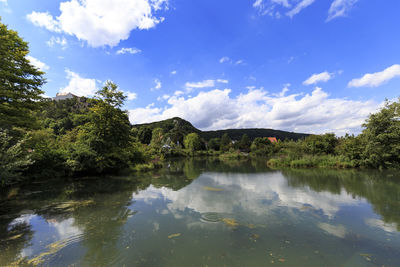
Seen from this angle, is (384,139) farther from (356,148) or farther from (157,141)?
(157,141)

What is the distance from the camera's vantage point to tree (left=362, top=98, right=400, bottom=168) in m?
17.7

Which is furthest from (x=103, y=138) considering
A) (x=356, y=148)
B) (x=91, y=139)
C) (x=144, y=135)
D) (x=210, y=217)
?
(x=144, y=135)

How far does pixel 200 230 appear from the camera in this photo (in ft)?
16.7

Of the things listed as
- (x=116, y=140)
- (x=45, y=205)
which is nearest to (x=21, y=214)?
(x=45, y=205)

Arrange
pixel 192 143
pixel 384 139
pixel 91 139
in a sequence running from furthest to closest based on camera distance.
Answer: pixel 192 143, pixel 384 139, pixel 91 139

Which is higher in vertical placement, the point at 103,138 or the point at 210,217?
the point at 103,138

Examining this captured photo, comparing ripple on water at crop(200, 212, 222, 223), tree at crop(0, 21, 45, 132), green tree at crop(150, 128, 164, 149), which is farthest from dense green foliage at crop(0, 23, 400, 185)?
green tree at crop(150, 128, 164, 149)

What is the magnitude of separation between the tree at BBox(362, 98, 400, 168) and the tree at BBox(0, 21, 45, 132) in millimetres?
31152

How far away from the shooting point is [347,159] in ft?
66.7

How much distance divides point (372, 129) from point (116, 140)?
2787 cm

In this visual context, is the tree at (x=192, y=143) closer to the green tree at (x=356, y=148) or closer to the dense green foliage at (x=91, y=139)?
the dense green foliage at (x=91, y=139)

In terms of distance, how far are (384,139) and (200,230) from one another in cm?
2367

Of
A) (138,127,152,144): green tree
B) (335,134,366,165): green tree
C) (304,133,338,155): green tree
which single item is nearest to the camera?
(335,134,366,165): green tree

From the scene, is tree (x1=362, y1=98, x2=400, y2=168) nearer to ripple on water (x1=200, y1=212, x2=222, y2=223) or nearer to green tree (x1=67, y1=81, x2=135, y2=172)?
ripple on water (x1=200, y1=212, x2=222, y2=223)
